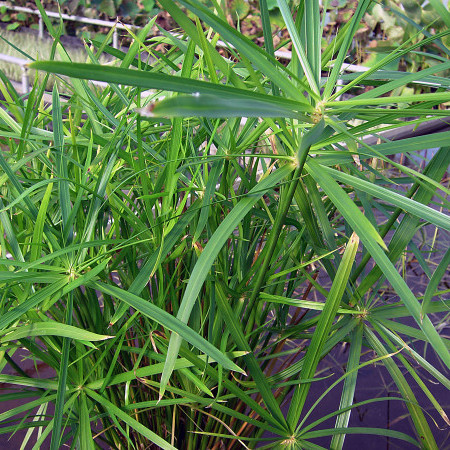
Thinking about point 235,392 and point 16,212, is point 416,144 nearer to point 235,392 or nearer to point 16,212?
point 235,392

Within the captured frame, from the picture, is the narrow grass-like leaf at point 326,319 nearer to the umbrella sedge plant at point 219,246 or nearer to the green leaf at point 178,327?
the umbrella sedge plant at point 219,246

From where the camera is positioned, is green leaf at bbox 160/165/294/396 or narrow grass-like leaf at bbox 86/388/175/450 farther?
narrow grass-like leaf at bbox 86/388/175/450

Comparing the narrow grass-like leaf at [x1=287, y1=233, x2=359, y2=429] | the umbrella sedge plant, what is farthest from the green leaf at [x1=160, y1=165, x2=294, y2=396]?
the narrow grass-like leaf at [x1=287, y1=233, x2=359, y2=429]

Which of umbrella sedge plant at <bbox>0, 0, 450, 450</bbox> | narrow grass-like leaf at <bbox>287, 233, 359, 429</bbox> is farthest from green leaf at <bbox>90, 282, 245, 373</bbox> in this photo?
narrow grass-like leaf at <bbox>287, 233, 359, 429</bbox>

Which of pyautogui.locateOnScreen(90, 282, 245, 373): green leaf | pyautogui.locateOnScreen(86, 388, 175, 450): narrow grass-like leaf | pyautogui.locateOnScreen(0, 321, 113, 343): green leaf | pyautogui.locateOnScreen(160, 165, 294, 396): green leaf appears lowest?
pyautogui.locateOnScreen(86, 388, 175, 450): narrow grass-like leaf

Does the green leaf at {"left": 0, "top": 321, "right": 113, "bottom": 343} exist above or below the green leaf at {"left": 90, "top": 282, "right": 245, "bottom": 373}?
below

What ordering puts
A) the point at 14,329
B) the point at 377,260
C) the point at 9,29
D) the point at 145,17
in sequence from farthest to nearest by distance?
the point at 9,29 → the point at 145,17 → the point at 14,329 → the point at 377,260

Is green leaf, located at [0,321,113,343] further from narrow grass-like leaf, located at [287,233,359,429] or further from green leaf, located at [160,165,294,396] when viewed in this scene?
narrow grass-like leaf, located at [287,233,359,429]

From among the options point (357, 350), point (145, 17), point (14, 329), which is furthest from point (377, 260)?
point (145, 17)

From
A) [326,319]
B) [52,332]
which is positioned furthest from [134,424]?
[326,319]

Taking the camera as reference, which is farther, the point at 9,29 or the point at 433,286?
the point at 9,29

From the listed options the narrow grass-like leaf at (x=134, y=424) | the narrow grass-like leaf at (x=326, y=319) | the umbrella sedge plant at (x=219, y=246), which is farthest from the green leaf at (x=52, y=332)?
the narrow grass-like leaf at (x=326, y=319)
